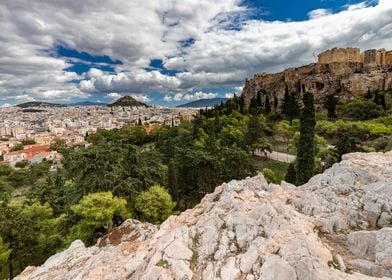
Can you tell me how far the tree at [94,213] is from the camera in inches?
666

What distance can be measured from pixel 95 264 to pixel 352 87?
72.3m

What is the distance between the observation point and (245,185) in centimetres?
1281

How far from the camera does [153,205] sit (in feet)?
66.0

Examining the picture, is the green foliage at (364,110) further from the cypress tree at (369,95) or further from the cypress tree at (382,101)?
the cypress tree at (369,95)

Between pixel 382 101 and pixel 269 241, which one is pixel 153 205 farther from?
pixel 382 101

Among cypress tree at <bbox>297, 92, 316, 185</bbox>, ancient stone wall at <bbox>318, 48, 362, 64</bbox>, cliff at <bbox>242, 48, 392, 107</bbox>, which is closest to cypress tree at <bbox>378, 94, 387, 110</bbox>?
cliff at <bbox>242, 48, 392, 107</bbox>

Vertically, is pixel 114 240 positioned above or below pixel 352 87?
below

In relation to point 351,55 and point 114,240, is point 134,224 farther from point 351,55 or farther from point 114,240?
point 351,55

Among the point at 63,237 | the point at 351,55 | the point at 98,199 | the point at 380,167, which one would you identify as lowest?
the point at 63,237

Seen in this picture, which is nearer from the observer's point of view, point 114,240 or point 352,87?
point 114,240

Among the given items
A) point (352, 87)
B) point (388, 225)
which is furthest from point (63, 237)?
point (352, 87)

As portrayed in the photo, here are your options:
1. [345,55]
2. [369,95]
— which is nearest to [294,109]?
[369,95]

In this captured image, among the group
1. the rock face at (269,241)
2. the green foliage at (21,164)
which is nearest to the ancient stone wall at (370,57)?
the rock face at (269,241)

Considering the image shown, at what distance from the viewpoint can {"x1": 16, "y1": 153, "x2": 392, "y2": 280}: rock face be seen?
7.41 m
